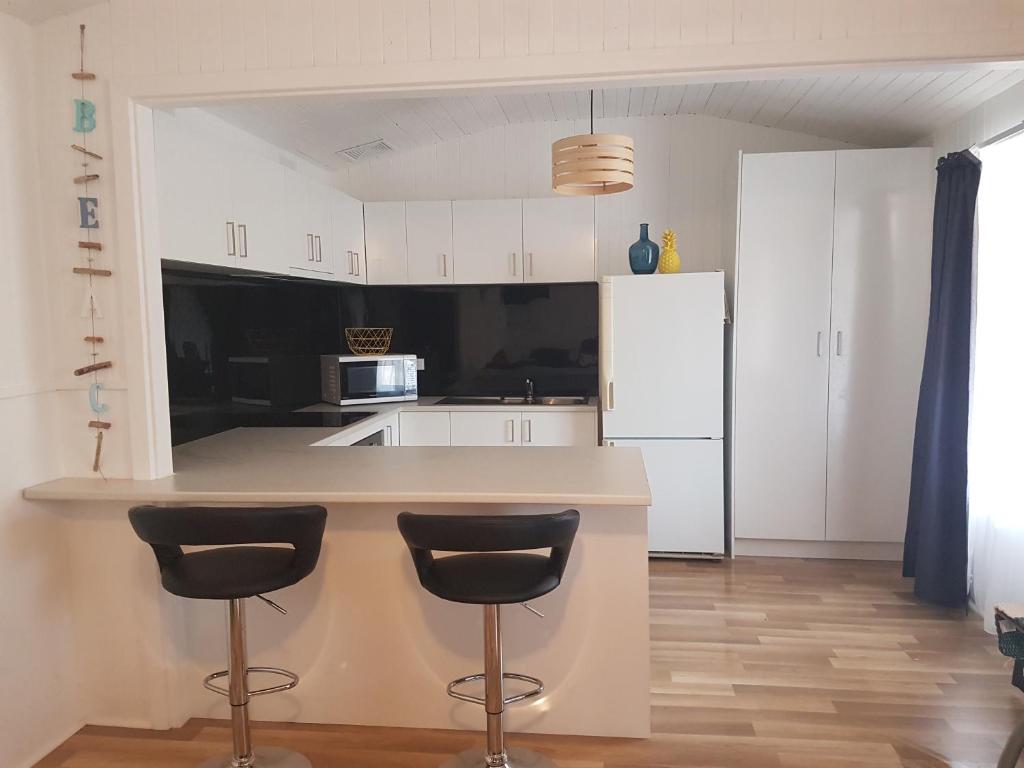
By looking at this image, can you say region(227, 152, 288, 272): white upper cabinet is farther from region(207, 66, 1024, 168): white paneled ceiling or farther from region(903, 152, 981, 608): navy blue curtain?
region(903, 152, 981, 608): navy blue curtain

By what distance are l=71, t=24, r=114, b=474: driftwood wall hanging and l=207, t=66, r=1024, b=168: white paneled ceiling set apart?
660 mm

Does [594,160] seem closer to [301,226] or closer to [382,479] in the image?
[382,479]

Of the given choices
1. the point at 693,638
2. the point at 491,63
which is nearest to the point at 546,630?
the point at 693,638

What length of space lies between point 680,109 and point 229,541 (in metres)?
3.87

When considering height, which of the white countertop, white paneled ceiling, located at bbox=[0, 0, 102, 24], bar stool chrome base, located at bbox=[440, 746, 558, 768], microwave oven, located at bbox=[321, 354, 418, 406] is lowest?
bar stool chrome base, located at bbox=[440, 746, 558, 768]

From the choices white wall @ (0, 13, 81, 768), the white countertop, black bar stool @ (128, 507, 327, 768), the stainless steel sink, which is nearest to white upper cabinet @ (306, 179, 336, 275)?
the stainless steel sink

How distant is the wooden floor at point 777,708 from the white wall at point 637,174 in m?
2.19

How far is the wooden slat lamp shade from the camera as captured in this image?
9.72 ft

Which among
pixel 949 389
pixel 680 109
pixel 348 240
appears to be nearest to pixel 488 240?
pixel 348 240

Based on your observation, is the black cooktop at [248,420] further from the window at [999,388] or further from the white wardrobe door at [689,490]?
the window at [999,388]

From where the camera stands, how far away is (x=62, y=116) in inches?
104

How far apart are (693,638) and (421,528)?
1.82 metres

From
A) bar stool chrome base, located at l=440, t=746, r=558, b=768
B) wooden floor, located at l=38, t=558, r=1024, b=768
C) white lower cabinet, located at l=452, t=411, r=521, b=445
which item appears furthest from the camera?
white lower cabinet, located at l=452, t=411, r=521, b=445

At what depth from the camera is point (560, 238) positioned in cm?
478
